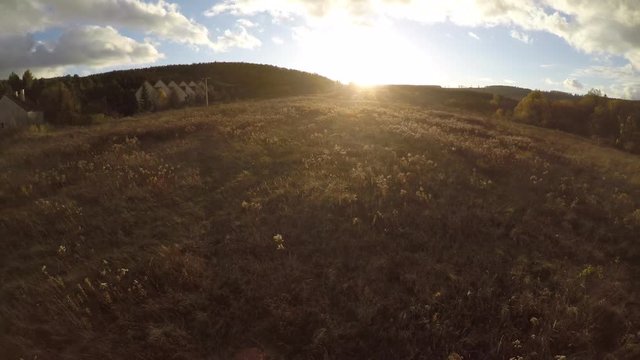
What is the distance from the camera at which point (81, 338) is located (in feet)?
23.5

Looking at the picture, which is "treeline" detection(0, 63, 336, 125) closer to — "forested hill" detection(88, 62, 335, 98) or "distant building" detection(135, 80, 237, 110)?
"forested hill" detection(88, 62, 335, 98)

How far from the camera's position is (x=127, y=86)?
313 ft

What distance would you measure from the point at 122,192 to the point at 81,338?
20.7 ft

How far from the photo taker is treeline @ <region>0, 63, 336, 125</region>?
234ft

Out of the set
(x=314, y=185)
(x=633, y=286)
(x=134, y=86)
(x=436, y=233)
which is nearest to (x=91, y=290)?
(x=314, y=185)

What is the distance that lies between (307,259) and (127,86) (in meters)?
98.2

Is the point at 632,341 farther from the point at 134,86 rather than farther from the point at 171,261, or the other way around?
the point at 134,86

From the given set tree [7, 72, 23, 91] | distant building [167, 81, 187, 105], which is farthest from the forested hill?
tree [7, 72, 23, 91]

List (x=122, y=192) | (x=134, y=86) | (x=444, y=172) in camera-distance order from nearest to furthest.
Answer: (x=122, y=192), (x=444, y=172), (x=134, y=86)

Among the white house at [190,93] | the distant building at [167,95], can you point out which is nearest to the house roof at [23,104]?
the distant building at [167,95]

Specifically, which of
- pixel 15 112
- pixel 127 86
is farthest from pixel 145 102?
pixel 15 112

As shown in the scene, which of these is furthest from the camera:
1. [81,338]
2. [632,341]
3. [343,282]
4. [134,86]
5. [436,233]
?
[134,86]

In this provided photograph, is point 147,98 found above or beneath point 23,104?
above

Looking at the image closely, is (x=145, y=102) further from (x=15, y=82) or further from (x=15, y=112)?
Answer: (x=15, y=82)
